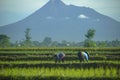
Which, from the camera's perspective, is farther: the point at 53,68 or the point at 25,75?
the point at 53,68

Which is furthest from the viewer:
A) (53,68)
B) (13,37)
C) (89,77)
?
(13,37)

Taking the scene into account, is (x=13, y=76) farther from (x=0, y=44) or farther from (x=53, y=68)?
(x=0, y=44)

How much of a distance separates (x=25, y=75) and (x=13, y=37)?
18587 cm

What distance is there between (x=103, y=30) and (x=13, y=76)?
179m

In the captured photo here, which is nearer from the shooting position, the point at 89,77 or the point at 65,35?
the point at 89,77

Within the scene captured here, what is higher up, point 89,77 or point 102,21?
point 102,21

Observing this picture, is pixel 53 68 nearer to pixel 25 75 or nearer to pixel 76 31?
pixel 25 75

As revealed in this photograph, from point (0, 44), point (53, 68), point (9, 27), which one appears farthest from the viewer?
point (9, 27)

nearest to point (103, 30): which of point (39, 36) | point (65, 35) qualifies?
point (65, 35)

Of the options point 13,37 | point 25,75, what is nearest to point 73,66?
point 25,75

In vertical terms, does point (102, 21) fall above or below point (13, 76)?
above

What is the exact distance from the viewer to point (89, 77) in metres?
10.3

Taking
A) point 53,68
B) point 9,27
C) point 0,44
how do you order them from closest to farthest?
1. point 53,68
2. point 0,44
3. point 9,27

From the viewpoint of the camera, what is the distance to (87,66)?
13.9 m
